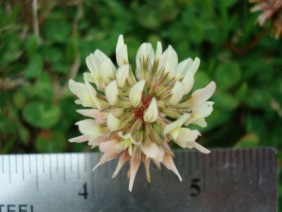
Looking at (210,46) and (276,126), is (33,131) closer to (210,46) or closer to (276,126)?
(210,46)

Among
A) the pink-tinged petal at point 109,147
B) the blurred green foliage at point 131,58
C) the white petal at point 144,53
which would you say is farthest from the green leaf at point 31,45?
the pink-tinged petal at point 109,147

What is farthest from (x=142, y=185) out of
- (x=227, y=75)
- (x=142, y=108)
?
(x=227, y=75)

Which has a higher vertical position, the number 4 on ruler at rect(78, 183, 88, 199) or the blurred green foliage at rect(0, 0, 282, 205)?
the blurred green foliage at rect(0, 0, 282, 205)

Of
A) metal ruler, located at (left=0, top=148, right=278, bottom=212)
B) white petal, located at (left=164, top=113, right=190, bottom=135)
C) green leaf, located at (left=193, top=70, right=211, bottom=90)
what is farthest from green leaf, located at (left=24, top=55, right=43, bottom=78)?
white petal, located at (left=164, top=113, right=190, bottom=135)

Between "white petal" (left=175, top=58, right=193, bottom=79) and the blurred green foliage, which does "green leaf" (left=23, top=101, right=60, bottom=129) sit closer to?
the blurred green foliage

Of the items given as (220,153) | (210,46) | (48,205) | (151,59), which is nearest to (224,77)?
(210,46)

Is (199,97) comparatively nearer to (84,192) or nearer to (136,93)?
(136,93)

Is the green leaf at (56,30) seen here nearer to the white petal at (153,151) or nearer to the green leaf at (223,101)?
the green leaf at (223,101)

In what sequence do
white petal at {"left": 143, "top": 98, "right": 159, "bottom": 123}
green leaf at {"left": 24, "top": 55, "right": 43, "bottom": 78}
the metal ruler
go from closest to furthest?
1. white petal at {"left": 143, "top": 98, "right": 159, "bottom": 123}
2. the metal ruler
3. green leaf at {"left": 24, "top": 55, "right": 43, "bottom": 78}
